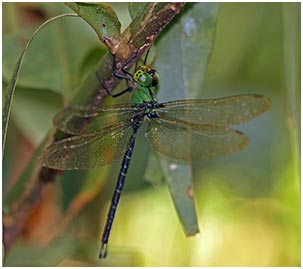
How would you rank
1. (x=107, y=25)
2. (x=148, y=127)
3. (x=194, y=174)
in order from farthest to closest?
(x=194, y=174), (x=148, y=127), (x=107, y=25)

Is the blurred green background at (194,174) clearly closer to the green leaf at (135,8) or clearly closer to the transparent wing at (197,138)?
the transparent wing at (197,138)

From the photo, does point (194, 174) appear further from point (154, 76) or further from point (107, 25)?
point (107, 25)

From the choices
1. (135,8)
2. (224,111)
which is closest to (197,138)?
(224,111)

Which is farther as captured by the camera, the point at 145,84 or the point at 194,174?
the point at 194,174

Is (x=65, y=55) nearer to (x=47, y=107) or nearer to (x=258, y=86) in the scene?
(x=47, y=107)

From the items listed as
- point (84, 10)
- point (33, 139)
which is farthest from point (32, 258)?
point (84, 10)

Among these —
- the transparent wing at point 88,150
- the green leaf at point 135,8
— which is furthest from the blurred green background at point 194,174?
the green leaf at point 135,8

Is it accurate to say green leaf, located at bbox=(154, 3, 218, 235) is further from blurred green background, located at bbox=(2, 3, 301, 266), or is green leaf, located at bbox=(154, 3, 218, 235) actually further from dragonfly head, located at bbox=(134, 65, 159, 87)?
blurred green background, located at bbox=(2, 3, 301, 266)

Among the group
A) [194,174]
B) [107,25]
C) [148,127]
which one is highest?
[107,25]
